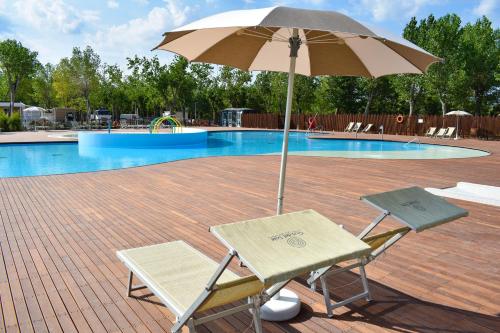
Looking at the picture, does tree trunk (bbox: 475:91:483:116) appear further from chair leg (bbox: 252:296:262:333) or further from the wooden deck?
chair leg (bbox: 252:296:262:333)

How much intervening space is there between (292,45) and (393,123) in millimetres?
29379

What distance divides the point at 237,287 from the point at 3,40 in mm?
42906

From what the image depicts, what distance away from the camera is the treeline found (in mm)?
33409

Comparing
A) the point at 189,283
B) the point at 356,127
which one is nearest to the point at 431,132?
the point at 356,127

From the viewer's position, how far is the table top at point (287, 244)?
179cm

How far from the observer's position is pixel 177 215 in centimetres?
547

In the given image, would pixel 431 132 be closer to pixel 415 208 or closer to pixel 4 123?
pixel 415 208

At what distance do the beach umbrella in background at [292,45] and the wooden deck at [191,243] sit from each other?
900 millimetres

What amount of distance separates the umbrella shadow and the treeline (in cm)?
3177

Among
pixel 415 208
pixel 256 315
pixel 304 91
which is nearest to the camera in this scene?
pixel 256 315

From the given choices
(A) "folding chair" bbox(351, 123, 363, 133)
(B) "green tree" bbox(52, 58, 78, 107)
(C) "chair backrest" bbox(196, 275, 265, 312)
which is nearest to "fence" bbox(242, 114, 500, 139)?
(A) "folding chair" bbox(351, 123, 363, 133)

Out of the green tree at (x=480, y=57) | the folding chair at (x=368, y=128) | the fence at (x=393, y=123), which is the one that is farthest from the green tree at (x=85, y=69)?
the green tree at (x=480, y=57)

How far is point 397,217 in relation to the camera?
107 inches

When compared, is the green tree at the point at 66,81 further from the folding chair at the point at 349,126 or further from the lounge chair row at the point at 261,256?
the lounge chair row at the point at 261,256
